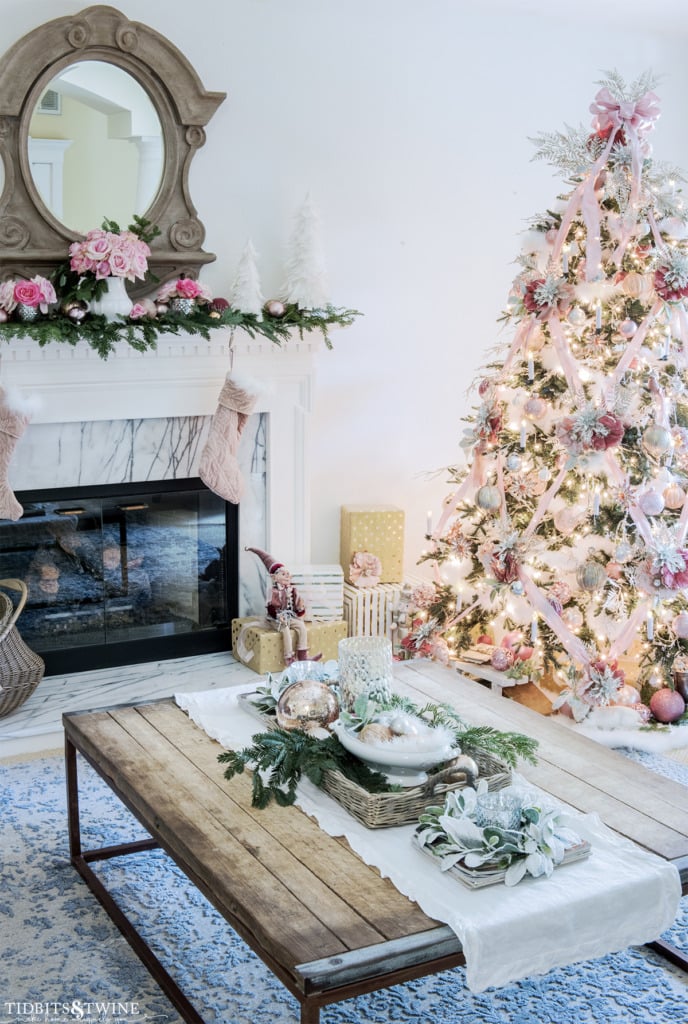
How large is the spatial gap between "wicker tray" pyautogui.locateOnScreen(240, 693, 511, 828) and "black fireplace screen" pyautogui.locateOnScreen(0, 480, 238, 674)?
208 cm

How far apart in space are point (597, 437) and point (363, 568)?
1.26 metres

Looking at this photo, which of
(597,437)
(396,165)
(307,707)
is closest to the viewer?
(307,707)

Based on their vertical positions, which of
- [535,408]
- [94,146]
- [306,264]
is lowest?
[535,408]

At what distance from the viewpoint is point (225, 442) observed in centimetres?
434

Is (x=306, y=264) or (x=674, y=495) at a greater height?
(x=306, y=264)

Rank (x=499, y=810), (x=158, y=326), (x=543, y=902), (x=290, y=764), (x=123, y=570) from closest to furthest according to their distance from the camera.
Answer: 1. (x=543, y=902)
2. (x=499, y=810)
3. (x=290, y=764)
4. (x=158, y=326)
5. (x=123, y=570)

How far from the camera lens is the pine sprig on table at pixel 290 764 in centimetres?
249

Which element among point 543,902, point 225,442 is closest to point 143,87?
point 225,442

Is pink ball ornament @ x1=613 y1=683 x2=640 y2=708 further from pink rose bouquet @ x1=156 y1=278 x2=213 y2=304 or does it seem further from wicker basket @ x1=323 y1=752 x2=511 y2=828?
pink rose bouquet @ x1=156 y1=278 x2=213 y2=304

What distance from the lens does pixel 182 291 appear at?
13.6 feet

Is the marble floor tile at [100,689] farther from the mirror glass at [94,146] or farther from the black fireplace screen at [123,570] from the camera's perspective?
the mirror glass at [94,146]

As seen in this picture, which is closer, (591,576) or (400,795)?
(400,795)

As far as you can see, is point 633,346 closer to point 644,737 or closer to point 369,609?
point 644,737

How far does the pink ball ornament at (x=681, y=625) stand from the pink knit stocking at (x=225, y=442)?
5.42 feet
